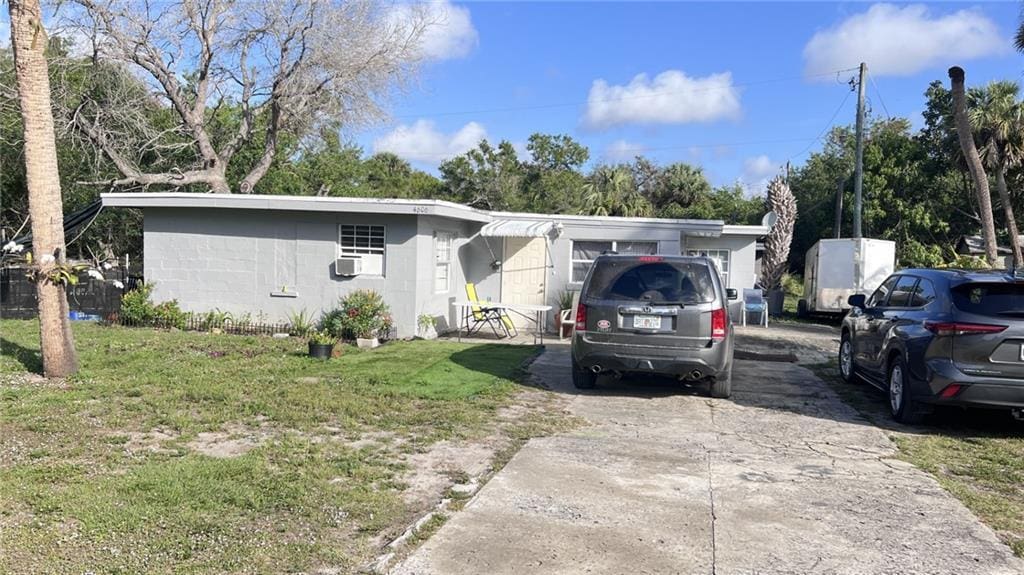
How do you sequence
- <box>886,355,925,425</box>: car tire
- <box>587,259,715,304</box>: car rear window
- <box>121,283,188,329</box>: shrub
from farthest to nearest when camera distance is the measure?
1. <box>121,283,188,329</box>: shrub
2. <box>587,259,715,304</box>: car rear window
3. <box>886,355,925,425</box>: car tire

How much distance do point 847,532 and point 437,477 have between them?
2781 mm

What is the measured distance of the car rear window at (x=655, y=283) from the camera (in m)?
8.41

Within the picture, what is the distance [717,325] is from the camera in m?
8.29

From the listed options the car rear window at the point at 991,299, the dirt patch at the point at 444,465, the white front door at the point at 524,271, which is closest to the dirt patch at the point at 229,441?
the dirt patch at the point at 444,465

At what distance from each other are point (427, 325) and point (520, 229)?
2.83m

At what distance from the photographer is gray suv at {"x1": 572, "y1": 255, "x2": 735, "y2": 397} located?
8289 mm

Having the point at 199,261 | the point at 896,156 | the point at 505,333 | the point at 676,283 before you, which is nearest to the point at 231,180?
the point at 199,261

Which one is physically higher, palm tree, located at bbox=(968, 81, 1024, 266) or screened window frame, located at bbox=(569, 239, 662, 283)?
palm tree, located at bbox=(968, 81, 1024, 266)

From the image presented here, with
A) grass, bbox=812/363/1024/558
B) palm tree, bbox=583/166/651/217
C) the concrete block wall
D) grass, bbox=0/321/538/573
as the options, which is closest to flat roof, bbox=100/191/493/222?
the concrete block wall

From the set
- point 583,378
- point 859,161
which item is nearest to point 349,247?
point 583,378

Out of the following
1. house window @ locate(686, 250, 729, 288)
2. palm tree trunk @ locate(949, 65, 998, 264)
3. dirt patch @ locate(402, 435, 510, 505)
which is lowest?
dirt patch @ locate(402, 435, 510, 505)

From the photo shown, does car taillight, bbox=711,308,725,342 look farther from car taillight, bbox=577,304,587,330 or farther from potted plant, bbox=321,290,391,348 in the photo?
potted plant, bbox=321,290,391,348

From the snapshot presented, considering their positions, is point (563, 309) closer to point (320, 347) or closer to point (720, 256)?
point (720, 256)

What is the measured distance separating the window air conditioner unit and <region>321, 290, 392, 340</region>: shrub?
1.27ft
